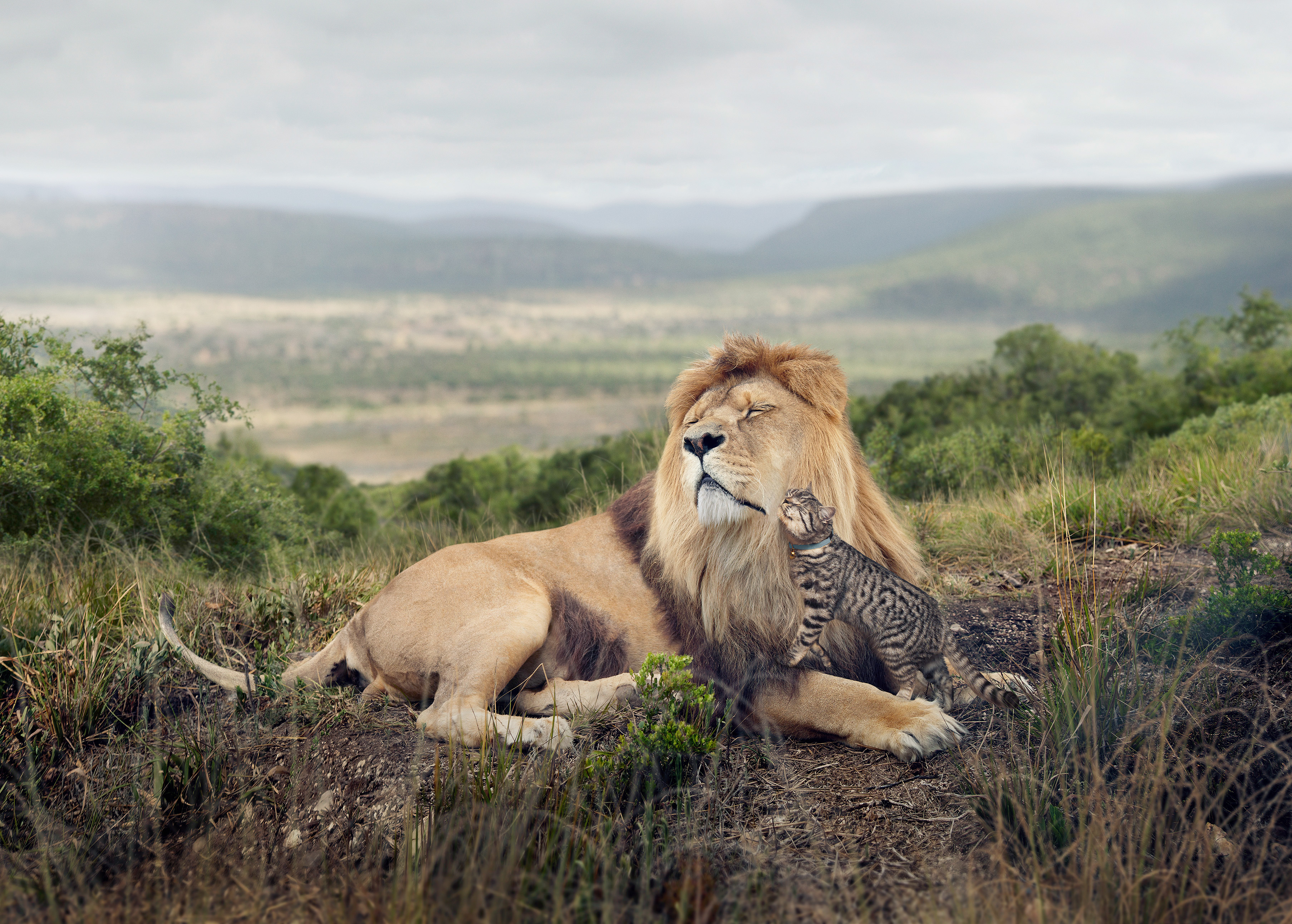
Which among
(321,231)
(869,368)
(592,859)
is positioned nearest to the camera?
(592,859)

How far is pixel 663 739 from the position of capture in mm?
3400

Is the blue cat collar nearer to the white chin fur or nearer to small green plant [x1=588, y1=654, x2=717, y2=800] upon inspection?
the white chin fur

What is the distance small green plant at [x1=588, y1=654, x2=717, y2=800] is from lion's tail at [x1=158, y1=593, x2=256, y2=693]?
202 cm

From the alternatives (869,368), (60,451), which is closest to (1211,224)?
(869,368)

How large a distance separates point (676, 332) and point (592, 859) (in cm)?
9714

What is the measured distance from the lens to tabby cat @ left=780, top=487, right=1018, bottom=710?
3.45m

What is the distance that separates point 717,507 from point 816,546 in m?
0.43

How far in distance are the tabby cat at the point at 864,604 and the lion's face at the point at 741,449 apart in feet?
0.43

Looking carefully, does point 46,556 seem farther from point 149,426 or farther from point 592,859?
point 592,859

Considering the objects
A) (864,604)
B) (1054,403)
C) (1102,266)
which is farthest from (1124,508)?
(1102,266)

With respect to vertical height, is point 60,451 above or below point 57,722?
above

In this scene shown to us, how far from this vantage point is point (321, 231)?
483ft

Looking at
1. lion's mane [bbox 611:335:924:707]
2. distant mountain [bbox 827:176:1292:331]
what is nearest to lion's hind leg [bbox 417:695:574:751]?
lion's mane [bbox 611:335:924:707]

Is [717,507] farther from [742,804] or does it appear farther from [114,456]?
[114,456]
